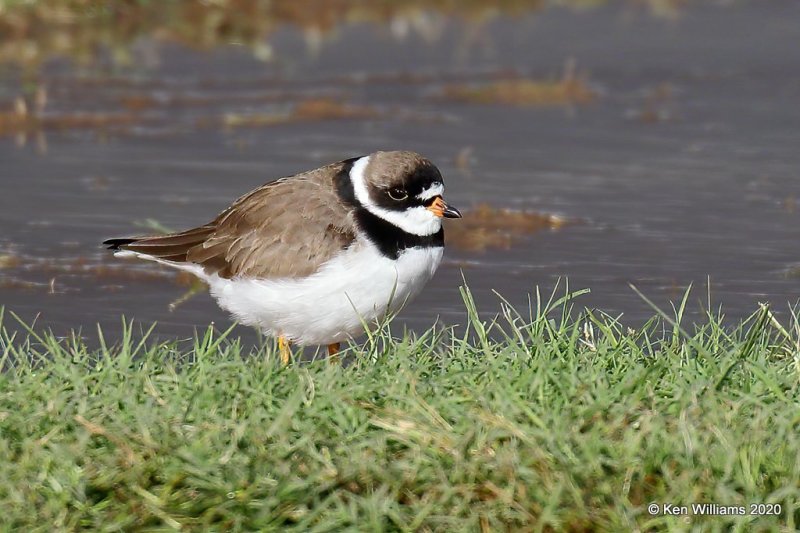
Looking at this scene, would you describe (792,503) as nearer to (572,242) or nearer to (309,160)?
(572,242)

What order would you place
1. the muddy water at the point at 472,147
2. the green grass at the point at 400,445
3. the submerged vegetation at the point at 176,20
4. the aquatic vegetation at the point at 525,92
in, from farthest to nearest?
the submerged vegetation at the point at 176,20, the aquatic vegetation at the point at 525,92, the muddy water at the point at 472,147, the green grass at the point at 400,445

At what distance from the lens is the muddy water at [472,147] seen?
831 cm

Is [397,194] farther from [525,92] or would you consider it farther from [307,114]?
[525,92]

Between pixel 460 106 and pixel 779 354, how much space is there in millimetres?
7225

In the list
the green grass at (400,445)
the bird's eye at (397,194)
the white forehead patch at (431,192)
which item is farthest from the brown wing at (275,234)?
the green grass at (400,445)

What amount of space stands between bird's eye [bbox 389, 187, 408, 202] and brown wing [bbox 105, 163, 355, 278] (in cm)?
21

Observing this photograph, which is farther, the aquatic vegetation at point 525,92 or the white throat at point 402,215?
the aquatic vegetation at point 525,92

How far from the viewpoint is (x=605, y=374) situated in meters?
5.47

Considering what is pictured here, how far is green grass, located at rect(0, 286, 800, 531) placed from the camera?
4.71 meters

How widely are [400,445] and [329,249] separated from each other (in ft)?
5.17

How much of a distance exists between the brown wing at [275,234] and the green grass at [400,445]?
3.18 ft

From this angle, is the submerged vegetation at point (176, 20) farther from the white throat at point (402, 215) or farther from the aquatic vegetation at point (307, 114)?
the white throat at point (402, 215)

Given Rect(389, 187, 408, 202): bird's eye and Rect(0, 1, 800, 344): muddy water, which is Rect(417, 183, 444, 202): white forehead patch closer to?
Rect(389, 187, 408, 202): bird's eye

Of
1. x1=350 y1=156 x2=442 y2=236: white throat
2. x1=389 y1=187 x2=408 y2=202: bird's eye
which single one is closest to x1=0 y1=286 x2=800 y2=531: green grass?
x1=350 y1=156 x2=442 y2=236: white throat
